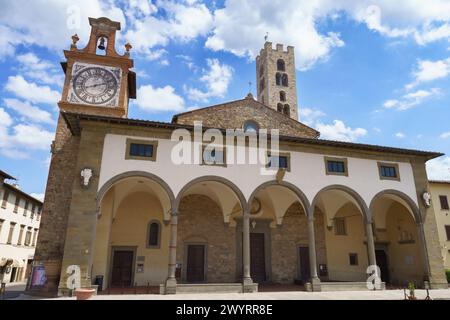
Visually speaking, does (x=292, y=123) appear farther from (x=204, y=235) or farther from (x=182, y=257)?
(x=182, y=257)

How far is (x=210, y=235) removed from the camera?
19.0 metres

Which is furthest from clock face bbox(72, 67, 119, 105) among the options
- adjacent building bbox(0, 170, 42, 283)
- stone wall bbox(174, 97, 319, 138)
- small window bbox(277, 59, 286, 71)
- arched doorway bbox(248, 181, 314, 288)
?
small window bbox(277, 59, 286, 71)

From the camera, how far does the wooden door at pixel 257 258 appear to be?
1933 centimetres

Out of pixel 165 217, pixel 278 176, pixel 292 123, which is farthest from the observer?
pixel 292 123

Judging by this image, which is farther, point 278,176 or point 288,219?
point 288,219

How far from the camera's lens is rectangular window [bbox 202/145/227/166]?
16.2m

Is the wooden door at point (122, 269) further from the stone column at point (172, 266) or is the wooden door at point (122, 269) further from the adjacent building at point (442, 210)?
the adjacent building at point (442, 210)

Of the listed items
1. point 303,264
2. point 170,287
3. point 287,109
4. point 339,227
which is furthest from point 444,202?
point 287,109

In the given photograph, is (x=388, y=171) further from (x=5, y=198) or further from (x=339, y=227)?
(x=5, y=198)

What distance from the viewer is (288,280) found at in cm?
1958

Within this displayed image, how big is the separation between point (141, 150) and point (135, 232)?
517 centimetres

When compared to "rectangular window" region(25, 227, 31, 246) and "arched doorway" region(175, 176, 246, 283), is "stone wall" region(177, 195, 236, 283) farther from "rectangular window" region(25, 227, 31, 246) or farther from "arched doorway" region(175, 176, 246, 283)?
"rectangular window" region(25, 227, 31, 246)
